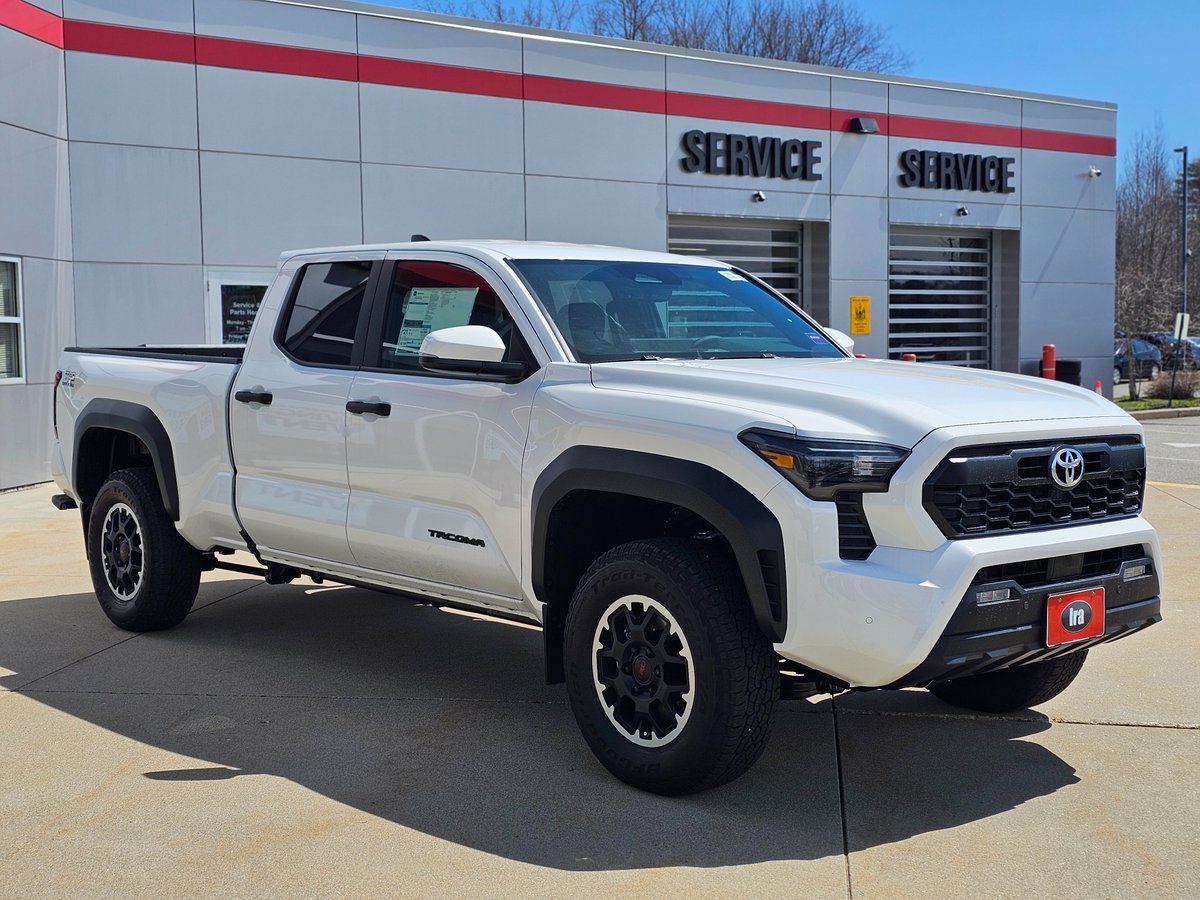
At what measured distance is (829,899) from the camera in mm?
3627

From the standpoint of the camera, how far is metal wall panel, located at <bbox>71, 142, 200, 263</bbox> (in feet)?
47.5

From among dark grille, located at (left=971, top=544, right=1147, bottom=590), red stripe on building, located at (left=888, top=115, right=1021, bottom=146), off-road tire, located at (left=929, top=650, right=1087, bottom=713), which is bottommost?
off-road tire, located at (left=929, top=650, right=1087, bottom=713)

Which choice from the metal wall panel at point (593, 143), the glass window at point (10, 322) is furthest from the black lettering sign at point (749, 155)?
the glass window at point (10, 322)

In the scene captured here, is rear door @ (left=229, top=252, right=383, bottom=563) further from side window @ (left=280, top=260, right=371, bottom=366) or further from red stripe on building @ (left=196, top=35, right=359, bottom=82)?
red stripe on building @ (left=196, top=35, right=359, bottom=82)

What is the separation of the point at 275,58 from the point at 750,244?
26.6ft

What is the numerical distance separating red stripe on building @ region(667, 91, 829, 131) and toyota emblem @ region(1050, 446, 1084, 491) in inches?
609

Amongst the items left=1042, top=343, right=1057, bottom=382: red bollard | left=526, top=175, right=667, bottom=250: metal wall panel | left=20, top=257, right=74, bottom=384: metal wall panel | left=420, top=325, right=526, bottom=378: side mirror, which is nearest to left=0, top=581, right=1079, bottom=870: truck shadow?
left=420, top=325, right=526, bottom=378: side mirror

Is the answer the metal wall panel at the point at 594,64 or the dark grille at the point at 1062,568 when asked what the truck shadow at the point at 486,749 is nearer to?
the dark grille at the point at 1062,568

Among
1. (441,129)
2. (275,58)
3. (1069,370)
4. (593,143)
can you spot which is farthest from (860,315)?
(275,58)

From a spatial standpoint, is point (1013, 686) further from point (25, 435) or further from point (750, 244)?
point (750, 244)

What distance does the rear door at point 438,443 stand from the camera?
16.0 ft

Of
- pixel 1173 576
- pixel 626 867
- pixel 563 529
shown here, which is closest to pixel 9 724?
pixel 563 529

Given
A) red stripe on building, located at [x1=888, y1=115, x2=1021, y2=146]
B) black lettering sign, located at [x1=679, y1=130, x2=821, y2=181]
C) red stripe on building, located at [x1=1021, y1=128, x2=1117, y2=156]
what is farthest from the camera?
red stripe on building, located at [x1=1021, y1=128, x2=1117, y2=156]

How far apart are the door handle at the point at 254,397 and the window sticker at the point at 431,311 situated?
794 millimetres
